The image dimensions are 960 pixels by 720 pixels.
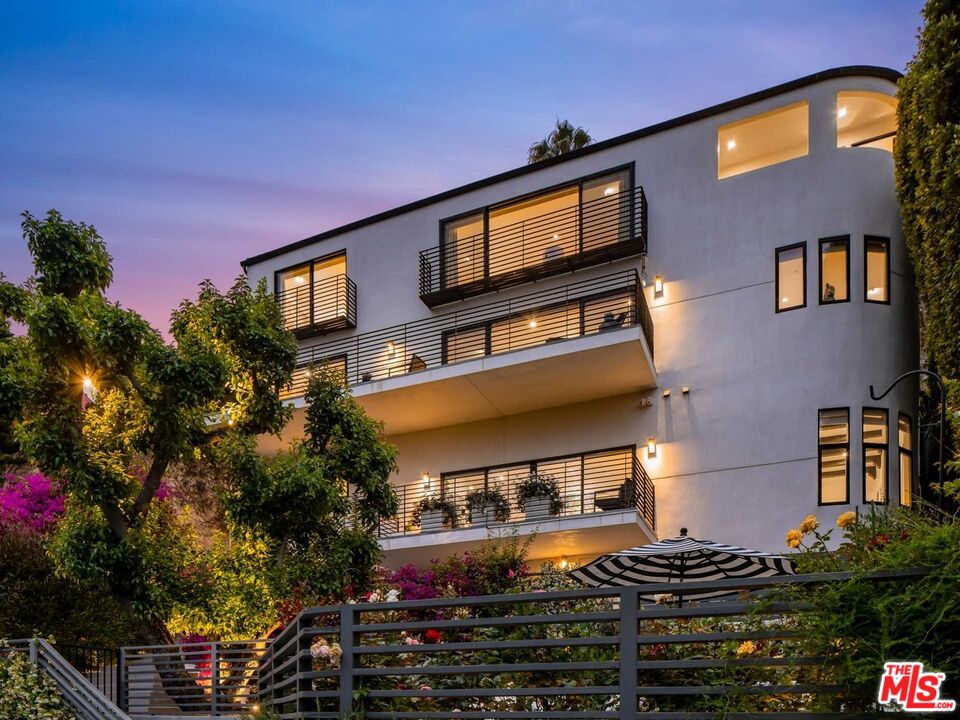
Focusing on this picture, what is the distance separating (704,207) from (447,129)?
1087 cm

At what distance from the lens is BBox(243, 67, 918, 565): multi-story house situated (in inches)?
727

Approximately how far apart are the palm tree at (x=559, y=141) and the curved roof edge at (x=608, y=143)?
12.7 m

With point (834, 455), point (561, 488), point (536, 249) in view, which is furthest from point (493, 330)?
point (834, 455)

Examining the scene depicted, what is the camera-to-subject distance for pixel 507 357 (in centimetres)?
2012

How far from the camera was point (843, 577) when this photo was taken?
570 cm

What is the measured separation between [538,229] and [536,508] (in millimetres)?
6468

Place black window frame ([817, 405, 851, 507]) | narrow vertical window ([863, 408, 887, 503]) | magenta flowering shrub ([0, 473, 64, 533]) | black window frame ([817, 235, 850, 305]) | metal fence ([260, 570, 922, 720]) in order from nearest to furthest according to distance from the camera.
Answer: metal fence ([260, 570, 922, 720]), black window frame ([817, 405, 851, 507]), narrow vertical window ([863, 408, 887, 503]), black window frame ([817, 235, 850, 305]), magenta flowering shrub ([0, 473, 64, 533])

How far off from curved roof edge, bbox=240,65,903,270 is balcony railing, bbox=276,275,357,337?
1.20 m

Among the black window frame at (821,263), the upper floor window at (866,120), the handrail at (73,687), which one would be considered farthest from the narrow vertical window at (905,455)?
the handrail at (73,687)

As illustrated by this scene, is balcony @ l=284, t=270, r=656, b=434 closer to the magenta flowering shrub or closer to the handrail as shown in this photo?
the magenta flowering shrub

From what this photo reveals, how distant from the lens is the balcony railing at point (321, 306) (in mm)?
24734

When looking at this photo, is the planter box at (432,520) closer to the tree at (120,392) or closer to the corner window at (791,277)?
the tree at (120,392)

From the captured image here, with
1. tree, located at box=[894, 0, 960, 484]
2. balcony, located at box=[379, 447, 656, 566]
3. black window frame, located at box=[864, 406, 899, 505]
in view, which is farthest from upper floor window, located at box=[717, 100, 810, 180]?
balcony, located at box=[379, 447, 656, 566]

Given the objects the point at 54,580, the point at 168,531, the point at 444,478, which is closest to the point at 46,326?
the point at 168,531
